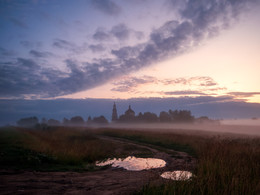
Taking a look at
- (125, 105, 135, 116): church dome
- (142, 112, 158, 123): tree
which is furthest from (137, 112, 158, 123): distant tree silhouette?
(125, 105, 135, 116): church dome

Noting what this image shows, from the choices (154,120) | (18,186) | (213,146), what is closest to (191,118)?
(154,120)

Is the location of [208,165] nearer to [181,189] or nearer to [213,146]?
[181,189]

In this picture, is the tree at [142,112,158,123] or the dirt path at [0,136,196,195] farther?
the tree at [142,112,158,123]

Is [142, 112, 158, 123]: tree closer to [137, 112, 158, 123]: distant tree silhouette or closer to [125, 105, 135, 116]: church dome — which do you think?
[137, 112, 158, 123]: distant tree silhouette

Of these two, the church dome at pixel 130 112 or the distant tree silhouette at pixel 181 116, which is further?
the church dome at pixel 130 112

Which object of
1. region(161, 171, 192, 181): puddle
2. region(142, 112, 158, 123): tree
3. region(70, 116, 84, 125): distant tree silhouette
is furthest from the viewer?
region(70, 116, 84, 125): distant tree silhouette

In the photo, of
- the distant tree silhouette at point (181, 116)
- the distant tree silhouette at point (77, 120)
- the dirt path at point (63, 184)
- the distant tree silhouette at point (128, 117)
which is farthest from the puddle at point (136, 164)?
the distant tree silhouette at point (77, 120)

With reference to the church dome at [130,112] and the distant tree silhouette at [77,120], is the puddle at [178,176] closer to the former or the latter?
the church dome at [130,112]

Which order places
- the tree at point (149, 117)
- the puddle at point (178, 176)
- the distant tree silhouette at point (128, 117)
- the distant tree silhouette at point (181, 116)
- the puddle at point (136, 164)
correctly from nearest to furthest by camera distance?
the puddle at point (178, 176) < the puddle at point (136, 164) < the distant tree silhouette at point (181, 116) < the tree at point (149, 117) < the distant tree silhouette at point (128, 117)

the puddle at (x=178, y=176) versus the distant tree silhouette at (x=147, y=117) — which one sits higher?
the puddle at (x=178, y=176)

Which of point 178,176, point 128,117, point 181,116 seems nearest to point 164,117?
point 181,116

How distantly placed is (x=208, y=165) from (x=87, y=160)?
7.71 meters

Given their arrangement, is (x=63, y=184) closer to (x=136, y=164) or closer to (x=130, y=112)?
(x=136, y=164)

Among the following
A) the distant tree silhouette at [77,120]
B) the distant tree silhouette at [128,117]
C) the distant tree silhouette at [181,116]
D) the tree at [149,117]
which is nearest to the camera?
the distant tree silhouette at [181,116]
